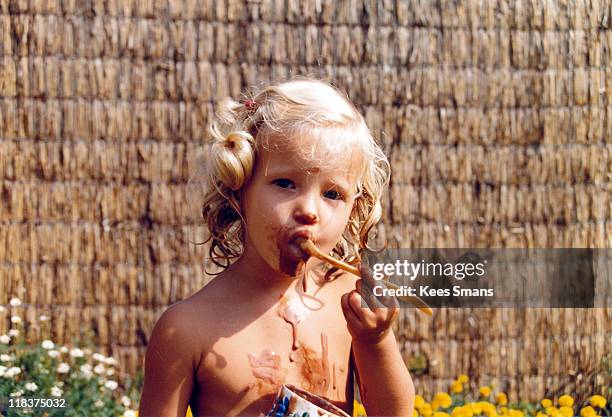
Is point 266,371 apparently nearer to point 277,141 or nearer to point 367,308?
point 367,308

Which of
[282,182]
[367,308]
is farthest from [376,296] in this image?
[282,182]

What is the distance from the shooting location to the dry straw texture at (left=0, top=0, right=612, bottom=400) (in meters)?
3.78

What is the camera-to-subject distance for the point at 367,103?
12.7ft

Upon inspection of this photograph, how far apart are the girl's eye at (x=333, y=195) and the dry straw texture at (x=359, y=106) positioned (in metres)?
2.16

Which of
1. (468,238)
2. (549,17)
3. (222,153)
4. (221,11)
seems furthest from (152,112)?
(222,153)

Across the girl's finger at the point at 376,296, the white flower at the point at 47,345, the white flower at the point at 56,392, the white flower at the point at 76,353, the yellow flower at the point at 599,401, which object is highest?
the girl's finger at the point at 376,296

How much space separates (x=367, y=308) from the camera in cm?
158

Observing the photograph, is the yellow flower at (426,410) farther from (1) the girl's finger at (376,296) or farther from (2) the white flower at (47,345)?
(1) the girl's finger at (376,296)

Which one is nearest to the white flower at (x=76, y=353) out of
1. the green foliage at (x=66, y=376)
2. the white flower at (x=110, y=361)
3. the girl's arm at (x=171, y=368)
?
the green foliage at (x=66, y=376)

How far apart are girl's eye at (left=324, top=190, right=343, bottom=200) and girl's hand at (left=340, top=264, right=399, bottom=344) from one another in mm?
137

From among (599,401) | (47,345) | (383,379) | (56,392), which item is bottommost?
(599,401)

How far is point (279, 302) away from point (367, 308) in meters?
0.19

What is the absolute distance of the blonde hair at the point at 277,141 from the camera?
167cm

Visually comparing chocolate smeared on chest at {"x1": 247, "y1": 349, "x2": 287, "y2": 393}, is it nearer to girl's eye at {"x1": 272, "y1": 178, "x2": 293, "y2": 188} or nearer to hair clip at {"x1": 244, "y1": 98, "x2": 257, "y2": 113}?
girl's eye at {"x1": 272, "y1": 178, "x2": 293, "y2": 188}
